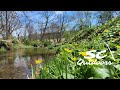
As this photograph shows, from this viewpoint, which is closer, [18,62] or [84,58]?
[84,58]

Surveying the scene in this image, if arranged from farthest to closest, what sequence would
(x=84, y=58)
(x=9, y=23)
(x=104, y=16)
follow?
(x=9, y=23) < (x=104, y=16) < (x=84, y=58)

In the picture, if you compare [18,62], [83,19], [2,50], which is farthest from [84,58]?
[2,50]

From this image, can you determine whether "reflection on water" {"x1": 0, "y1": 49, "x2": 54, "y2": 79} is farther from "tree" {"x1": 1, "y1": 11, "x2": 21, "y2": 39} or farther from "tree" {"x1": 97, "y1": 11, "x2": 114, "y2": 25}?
"tree" {"x1": 97, "y1": 11, "x2": 114, "y2": 25}

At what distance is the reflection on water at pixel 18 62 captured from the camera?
2.97m

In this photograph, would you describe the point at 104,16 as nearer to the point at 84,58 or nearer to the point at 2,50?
the point at 84,58

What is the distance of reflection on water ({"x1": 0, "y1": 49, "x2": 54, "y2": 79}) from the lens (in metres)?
2.97

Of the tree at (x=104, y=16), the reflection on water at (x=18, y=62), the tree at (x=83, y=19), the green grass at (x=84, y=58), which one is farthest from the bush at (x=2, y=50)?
the tree at (x=104, y=16)

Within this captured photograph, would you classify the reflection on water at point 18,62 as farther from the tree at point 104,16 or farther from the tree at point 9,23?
the tree at point 104,16

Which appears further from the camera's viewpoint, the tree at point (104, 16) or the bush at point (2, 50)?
the bush at point (2, 50)

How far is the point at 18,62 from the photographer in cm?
312

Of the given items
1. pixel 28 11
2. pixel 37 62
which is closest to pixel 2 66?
pixel 37 62

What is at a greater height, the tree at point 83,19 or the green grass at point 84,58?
the tree at point 83,19

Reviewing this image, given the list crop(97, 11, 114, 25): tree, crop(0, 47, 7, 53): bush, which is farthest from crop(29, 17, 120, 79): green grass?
crop(0, 47, 7, 53): bush
